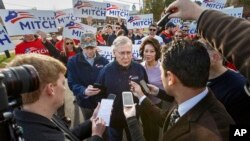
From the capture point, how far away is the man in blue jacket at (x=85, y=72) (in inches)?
181

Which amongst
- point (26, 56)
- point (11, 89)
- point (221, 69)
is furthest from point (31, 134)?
point (221, 69)

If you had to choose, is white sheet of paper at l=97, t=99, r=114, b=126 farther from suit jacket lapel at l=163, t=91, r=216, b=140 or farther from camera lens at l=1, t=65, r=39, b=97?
camera lens at l=1, t=65, r=39, b=97

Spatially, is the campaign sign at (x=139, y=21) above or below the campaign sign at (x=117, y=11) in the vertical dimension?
below

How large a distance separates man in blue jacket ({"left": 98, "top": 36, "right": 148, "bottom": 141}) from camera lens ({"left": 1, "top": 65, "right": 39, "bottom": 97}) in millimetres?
2832

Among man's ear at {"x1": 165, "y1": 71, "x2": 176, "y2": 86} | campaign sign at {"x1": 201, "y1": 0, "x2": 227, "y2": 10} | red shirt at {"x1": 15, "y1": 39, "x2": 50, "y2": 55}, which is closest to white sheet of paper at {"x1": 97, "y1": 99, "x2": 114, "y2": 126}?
man's ear at {"x1": 165, "y1": 71, "x2": 176, "y2": 86}

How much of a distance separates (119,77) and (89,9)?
19.0ft

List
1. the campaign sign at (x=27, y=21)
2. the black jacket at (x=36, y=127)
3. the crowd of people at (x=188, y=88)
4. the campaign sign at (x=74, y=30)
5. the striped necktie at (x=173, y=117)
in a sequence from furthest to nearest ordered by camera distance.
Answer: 1. the campaign sign at (x=74, y=30)
2. the campaign sign at (x=27, y=21)
3. the striped necktie at (x=173, y=117)
4. the black jacket at (x=36, y=127)
5. the crowd of people at (x=188, y=88)

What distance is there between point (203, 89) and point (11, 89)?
1.24 metres

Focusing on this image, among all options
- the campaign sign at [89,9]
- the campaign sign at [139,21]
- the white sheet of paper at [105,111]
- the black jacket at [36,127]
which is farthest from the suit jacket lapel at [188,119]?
the campaign sign at [139,21]

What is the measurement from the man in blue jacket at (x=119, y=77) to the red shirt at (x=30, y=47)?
3.26 m

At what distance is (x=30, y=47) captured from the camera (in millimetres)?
7008

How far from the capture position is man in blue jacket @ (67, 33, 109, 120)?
461 cm

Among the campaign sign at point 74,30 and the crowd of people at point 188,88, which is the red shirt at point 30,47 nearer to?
the campaign sign at point 74,30

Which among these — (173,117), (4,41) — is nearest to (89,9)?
(4,41)
